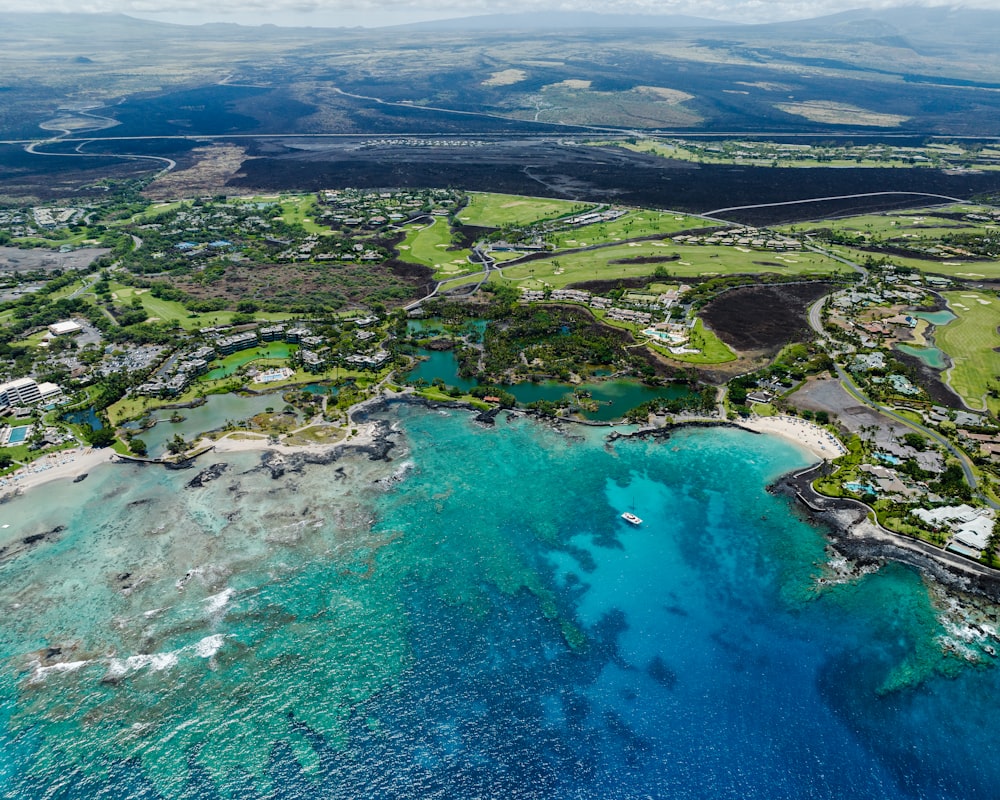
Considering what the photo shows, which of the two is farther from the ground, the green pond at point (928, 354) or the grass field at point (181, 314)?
the green pond at point (928, 354)

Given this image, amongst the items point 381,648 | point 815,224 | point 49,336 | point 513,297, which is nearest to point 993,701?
point 381,648

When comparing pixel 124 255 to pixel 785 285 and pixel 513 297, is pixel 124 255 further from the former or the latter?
pixel 785 285

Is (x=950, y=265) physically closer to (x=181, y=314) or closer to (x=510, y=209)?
(x=510, y=209)

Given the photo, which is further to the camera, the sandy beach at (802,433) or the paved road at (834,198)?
the paved road at (834,198)

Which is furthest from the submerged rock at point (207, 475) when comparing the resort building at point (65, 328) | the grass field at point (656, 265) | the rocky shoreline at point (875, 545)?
the grass field at point (656, 265)

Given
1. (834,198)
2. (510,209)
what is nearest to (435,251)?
(510,209)

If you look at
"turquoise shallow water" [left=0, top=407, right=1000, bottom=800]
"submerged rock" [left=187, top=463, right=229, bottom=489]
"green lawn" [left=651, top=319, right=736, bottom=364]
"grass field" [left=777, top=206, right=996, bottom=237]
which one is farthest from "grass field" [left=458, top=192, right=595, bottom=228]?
"turquoise shallow water" [left=0, top=407, right=1000, bottom=800]

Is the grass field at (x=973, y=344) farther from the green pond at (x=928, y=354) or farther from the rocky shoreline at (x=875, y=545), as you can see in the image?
the rocky shoreline at (x=875, y=545)
